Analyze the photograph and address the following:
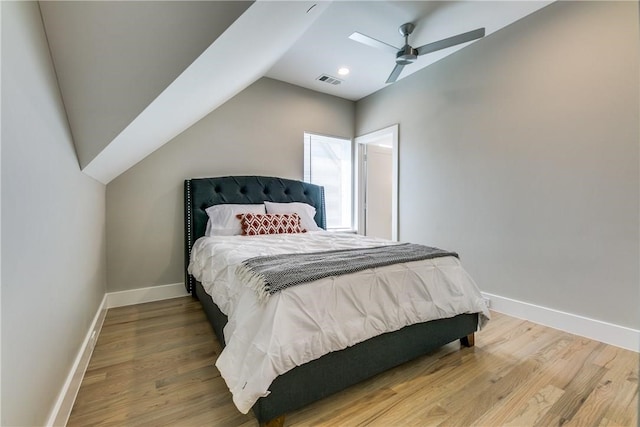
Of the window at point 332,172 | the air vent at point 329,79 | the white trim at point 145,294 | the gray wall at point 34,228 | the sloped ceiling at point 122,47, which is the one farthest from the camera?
the window at point 332,172

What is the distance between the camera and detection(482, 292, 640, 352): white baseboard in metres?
1.94

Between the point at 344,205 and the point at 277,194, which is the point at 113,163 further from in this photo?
the point at 344,205

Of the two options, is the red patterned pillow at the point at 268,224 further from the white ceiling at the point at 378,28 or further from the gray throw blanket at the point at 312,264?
the white ceiling at the point at 378,28

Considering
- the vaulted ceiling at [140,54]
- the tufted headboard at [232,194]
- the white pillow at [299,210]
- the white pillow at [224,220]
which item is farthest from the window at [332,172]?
the vaulted ceiling at [140,54]

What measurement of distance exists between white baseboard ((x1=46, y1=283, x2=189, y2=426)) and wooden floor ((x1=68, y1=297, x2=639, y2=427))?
6 cm

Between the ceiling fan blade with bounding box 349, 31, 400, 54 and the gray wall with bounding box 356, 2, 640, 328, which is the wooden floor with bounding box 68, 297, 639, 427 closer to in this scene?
the gray wall with bounding box 356, 2, 640, 328

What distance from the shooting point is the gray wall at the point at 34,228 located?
80 cm

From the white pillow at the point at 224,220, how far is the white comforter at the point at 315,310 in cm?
89

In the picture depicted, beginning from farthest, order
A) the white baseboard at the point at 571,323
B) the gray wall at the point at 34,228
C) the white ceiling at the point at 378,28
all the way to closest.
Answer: the white ceiling at the point at 378,28
the white baseboard at the point at 571,323
the gray wall at the point at 34,228

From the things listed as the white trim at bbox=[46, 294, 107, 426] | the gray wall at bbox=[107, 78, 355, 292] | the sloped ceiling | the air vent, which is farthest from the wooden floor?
the air vent

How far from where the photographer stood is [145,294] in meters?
2.83

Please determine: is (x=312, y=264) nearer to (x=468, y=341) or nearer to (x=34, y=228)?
(x=34, y=228)

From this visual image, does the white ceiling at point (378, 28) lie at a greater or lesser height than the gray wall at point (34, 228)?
greater

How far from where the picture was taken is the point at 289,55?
9.87 ft
